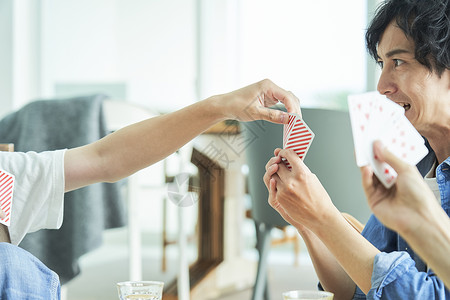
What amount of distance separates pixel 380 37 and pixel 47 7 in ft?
13.0

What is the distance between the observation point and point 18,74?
14.6 ft

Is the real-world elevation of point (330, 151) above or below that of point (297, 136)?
below

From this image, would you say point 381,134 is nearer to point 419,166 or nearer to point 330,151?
point 419,166

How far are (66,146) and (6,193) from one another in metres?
1.07

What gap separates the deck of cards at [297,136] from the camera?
1.04 metres

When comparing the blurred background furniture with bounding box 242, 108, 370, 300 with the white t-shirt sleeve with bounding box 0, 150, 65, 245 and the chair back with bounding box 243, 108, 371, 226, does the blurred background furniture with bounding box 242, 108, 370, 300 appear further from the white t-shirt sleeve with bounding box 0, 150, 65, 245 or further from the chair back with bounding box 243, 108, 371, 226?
the white t-shirt sleeve with bounding box 0, 150, 65, 245

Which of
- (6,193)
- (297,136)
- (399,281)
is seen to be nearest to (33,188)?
(6,193)

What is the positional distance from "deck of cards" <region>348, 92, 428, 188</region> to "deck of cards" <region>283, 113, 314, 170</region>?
24cm

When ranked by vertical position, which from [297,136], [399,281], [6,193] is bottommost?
[399,281]

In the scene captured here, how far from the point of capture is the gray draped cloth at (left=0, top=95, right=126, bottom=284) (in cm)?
219

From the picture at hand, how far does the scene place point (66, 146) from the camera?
2.22 metres

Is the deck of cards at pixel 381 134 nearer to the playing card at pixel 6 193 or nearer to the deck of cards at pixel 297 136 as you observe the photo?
the deck of cards at pixel 297 136

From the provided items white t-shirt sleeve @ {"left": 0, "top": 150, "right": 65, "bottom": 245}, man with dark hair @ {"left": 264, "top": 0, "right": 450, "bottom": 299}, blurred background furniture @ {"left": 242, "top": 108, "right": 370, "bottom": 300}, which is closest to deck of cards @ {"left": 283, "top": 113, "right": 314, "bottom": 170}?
man with dark hair @ {"left": 264, "top": 0, "right": 450, "bottom": 299}

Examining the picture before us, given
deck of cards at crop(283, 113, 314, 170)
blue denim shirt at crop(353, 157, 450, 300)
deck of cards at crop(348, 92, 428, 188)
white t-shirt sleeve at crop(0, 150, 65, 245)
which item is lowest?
blue denim shirt at crop(353, 157, 450, 300)
